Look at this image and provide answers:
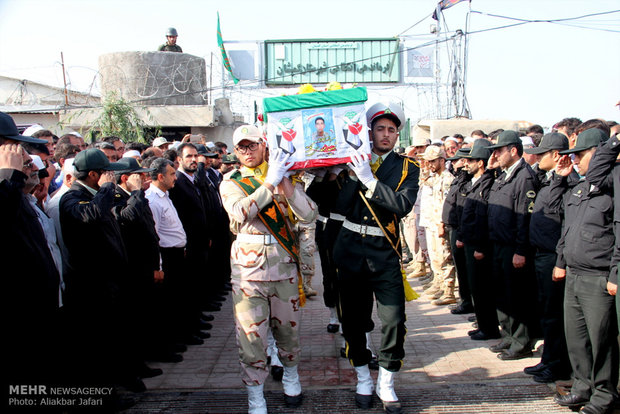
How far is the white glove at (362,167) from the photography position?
3.53 m

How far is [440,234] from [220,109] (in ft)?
33.4

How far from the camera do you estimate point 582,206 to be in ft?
12.1

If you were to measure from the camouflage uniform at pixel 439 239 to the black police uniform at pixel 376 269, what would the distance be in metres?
3.29

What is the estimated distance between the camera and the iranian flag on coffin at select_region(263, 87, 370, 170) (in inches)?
137

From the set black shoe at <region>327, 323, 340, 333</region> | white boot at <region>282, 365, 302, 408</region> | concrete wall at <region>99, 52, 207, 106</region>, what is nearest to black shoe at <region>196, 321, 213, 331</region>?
black shoe at <region>327, 323, 340, 333</region>

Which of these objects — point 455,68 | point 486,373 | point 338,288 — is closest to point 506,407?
point 486,373

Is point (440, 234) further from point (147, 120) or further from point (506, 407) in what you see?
point (147, 120)

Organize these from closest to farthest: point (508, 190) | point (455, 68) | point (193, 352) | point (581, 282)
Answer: point (581, 282), point (508, 190), point (193, 352), point (455, 68)

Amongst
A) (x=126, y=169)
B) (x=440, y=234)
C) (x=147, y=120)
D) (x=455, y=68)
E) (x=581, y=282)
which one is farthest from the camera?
(x=455, y=68)

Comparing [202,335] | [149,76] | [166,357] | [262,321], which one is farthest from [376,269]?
[149,76]

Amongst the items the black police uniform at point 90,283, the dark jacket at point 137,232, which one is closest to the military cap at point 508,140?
the dark jacket at point 137,232

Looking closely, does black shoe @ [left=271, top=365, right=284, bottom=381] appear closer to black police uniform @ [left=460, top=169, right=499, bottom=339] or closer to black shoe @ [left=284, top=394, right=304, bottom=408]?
black shoe @ [left=284, top=394, right=304, bottom=408]

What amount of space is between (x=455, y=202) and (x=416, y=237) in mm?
2870

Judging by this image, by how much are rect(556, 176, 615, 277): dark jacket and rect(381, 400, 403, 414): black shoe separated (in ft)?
5.59
